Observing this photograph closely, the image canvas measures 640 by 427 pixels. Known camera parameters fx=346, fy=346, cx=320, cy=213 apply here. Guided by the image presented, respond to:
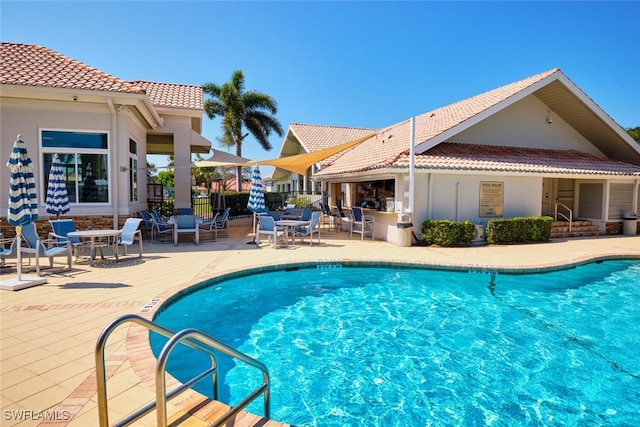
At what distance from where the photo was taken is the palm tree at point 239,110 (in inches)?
1243

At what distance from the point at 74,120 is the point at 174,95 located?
24.9ft

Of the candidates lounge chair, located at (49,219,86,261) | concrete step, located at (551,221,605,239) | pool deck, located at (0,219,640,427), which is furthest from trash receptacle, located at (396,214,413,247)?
lounge chair, located at (49,219,86,261)

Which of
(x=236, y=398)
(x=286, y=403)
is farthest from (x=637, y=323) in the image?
(x=236, y=398)

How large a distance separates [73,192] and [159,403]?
13.4 meters

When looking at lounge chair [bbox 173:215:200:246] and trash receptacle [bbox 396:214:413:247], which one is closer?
lounge chair [bbox 173:215:200:246]

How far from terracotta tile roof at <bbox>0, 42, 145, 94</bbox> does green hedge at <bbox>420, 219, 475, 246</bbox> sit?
12035 mm

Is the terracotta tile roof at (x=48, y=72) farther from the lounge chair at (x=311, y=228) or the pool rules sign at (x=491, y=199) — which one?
the pool rules sign at (x=491, y=199)

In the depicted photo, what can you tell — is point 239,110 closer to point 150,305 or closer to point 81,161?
point 81,161

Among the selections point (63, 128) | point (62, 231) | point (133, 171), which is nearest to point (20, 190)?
point (62, 231)

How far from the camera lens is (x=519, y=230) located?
15.0 m

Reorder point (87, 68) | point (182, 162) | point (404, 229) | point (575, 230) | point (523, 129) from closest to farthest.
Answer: point (87, 68), point (404, 229), point (575, 230), point (182, 162), point (523, 129)

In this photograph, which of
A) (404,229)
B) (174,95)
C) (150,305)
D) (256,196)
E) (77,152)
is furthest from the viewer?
(174,95)

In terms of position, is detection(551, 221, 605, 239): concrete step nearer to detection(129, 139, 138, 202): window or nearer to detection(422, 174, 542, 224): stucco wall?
detection(422, 174, 542, 224): stucco wall

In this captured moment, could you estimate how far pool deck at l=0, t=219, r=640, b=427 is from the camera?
3.43 meters
